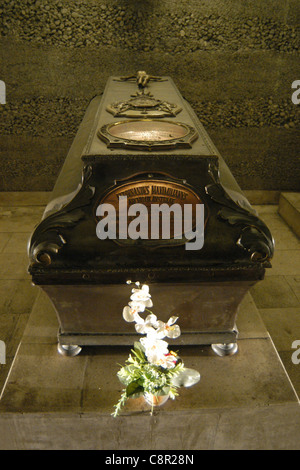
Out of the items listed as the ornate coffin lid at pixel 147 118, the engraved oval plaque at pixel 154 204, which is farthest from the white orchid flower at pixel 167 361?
the ornate coffin lid at pixel 147 118

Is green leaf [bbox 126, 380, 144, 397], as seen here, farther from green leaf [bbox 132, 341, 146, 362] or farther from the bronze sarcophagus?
the bronze sarcophagus

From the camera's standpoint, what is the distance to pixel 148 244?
1.92 m

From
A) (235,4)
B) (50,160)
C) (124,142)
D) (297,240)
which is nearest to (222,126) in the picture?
(235,4)

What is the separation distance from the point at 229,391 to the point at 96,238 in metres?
0.99

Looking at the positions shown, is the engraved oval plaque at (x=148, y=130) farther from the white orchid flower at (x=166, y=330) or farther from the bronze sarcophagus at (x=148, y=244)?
the white orchid flower at (x=166, y=330)

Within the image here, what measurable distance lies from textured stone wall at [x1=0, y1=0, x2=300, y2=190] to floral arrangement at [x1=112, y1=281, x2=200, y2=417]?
3.41 metres

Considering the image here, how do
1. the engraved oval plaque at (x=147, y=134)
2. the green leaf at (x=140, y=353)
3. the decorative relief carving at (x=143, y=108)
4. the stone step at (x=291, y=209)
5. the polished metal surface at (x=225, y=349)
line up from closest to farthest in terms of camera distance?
the green leaf at (x=140, y=353)
the engraved oval plaque at (x=147, y=134)
the polished metal surface at (x=225, y=349)
the decorative relief carving at (x=143, y=108)
the stone step at (x=291, y=209)

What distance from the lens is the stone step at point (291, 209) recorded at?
4352 mm

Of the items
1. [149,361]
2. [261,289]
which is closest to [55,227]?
[149,361]

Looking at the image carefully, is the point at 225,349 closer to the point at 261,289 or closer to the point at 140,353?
the point at 140,353

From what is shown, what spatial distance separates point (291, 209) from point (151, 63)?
7.32 ft

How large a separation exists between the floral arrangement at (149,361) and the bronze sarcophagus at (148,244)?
0.22m

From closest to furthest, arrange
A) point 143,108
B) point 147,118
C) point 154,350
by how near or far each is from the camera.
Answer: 1. point 154,350
2. point 147,118
3. point 143,108

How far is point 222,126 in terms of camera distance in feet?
15.8
